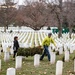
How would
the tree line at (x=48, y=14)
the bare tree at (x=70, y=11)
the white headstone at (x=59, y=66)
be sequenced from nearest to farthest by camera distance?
the white headstone at (x=59, y=66)
the tree line at (x=48, y=14)
the bare tree at (x=70, y=11)

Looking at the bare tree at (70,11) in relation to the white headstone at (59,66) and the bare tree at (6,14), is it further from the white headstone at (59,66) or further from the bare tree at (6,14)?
the white headstone at (59,66)

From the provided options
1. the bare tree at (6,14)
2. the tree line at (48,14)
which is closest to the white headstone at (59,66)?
the tree line at (48,14)

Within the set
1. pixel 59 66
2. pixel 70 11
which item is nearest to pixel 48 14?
pixel 70 11

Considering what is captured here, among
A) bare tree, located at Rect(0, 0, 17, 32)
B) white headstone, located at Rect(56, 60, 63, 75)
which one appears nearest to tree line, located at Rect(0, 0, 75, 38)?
bare tree, located at Rect(0, 0, 17, 32)

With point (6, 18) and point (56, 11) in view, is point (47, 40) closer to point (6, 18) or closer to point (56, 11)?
point (56, 11)

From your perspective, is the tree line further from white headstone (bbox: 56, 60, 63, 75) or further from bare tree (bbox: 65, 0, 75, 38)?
white headstone (bbox: 56, 60, 63, 75)

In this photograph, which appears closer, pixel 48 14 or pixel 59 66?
pixel 59 66

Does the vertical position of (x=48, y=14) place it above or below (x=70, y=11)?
below

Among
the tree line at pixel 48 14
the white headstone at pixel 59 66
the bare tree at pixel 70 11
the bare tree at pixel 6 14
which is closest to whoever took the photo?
the white headstone at pixel 59 66

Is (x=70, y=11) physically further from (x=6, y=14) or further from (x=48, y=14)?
(x=6, y=14)

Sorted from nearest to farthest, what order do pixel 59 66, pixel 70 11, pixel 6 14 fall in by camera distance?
pixel 59 66
pixel 70 11
pixel 6 14

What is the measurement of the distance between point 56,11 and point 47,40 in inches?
839

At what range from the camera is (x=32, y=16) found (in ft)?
201

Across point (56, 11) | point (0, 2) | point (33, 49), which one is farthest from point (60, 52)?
point (0, 2)
